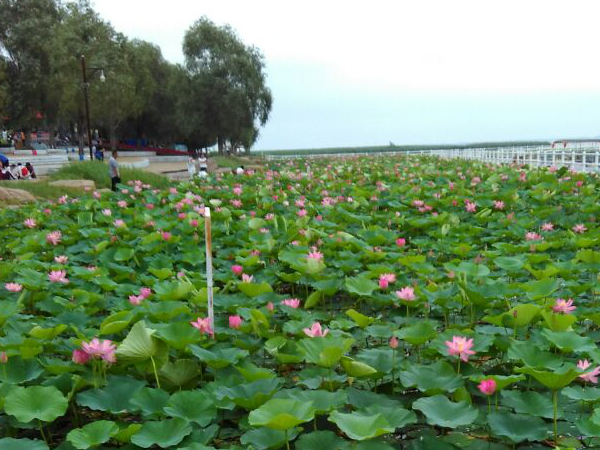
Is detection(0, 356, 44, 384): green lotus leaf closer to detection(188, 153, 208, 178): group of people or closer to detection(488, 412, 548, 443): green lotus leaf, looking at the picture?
detection(488, 412, 548, 443): green lotus leaf

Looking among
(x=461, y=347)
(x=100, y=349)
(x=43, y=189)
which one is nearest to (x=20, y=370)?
(x=100, y=349)

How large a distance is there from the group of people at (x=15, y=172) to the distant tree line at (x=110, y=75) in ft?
32.1

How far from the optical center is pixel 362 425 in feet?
5.25

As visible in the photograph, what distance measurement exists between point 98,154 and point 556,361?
2557cm

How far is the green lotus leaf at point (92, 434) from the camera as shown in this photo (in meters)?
1.63

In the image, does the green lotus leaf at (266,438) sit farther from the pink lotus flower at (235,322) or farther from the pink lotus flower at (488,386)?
the pink lotus flower at (235,322)

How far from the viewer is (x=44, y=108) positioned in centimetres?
3097

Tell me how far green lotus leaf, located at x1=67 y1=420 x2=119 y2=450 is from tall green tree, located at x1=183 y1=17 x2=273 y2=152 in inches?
1188

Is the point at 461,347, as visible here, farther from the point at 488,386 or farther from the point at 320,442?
the point at 320,442

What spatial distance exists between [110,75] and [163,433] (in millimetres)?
29931

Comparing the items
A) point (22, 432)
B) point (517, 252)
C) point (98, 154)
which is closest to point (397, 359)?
point (22, 432)

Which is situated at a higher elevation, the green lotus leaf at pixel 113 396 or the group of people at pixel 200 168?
the group of people at pixel 200 168

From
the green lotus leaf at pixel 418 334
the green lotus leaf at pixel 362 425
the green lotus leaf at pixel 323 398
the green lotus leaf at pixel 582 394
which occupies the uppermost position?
the green lotus leaf at pixel 418 334

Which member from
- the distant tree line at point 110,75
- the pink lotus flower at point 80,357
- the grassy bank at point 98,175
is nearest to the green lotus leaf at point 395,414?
the pink lotus flower at point 80,357
